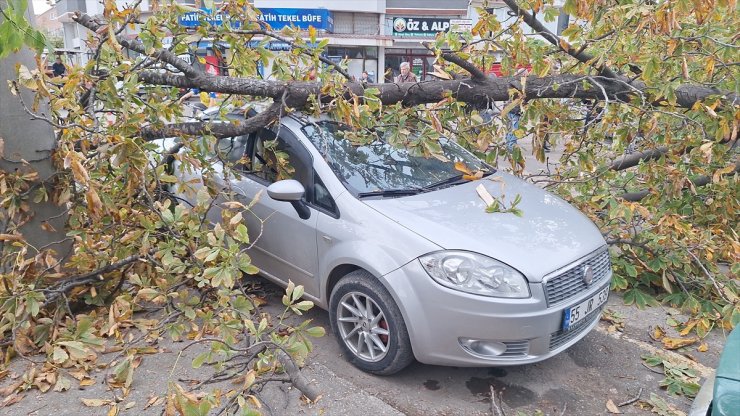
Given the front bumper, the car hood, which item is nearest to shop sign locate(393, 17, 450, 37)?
the car hood

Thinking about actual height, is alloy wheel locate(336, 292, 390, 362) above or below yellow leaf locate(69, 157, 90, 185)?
below

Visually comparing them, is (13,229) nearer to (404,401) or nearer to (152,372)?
(152,372)

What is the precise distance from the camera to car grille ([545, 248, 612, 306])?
271cm

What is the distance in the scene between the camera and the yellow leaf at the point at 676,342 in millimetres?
3389

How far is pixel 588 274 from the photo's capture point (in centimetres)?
292

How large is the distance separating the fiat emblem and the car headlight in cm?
47

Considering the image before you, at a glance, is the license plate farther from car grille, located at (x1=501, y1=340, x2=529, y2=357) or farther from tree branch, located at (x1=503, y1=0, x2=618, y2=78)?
tree branch, located at (x1=503, y1=0, x2=618, y2=78)

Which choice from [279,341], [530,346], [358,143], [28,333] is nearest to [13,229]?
[28,333]

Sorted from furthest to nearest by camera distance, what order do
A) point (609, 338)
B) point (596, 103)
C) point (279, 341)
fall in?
point (596, 103), point (609, 338), point (279, 341)

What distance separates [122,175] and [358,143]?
1.58 m

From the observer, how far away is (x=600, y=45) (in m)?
4.05

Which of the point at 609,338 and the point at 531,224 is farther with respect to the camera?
the point at 609,338

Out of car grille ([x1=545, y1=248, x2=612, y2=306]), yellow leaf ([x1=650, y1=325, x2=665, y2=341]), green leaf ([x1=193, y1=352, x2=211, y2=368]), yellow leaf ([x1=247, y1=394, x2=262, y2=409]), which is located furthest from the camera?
yellow leaf ([x1=650, y1=325, x2=665, y2=341])

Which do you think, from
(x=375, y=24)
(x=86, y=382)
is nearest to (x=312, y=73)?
(x=86, y=382)
